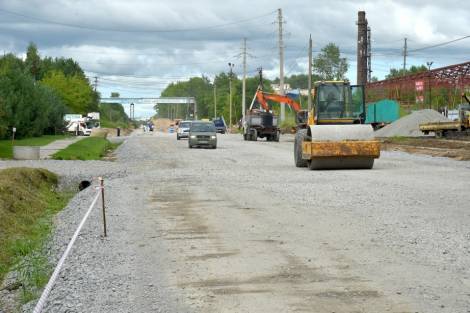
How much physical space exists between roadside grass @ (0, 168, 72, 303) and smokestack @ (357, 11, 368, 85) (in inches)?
1890

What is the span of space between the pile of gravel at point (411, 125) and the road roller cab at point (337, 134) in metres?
31.5

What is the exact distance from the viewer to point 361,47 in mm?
71000

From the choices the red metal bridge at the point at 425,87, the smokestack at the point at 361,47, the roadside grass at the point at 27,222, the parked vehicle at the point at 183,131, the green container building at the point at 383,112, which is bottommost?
the roadside grass at the point at 27,222

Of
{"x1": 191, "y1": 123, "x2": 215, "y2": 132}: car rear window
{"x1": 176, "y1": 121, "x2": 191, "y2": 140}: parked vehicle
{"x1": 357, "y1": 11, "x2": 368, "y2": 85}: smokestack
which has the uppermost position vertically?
{"x1": 357, "y1": 11, "x2": 368, "y2": 85}: smokestack

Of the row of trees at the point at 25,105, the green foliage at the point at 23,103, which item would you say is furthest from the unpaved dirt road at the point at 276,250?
the green foliage at the point at 23,103

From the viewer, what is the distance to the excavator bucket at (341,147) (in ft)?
82.7

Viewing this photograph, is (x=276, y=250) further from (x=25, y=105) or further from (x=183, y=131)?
(x=183, y=131)

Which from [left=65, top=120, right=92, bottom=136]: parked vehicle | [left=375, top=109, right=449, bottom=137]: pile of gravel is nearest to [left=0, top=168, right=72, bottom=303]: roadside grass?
[left=375, top=109, right=449, bottom=137]: pile of gravel

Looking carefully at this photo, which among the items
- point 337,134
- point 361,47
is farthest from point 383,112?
point 337,134

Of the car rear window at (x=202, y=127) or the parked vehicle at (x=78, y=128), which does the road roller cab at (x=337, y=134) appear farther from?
the parked vehicle at (x=78, y=128)

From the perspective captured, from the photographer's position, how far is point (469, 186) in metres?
19.7

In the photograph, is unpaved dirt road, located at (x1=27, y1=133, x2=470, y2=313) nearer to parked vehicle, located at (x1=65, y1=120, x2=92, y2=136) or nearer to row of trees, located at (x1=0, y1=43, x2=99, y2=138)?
row of trees, located at (x1=0, y1=43, x2=99, y2=138)

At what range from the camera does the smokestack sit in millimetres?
69250

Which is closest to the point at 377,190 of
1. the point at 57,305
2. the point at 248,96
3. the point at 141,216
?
the point at 141,216
